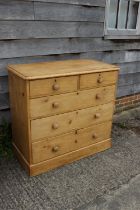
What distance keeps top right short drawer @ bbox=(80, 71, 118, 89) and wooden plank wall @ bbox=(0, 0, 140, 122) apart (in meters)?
0.64

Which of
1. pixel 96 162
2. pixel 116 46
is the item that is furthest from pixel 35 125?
pixel 116 46


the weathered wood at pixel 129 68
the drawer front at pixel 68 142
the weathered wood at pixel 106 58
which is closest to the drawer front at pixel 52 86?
the drawer front at pixel 68 142

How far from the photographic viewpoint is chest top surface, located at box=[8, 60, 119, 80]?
2.12 metres

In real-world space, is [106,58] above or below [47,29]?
below

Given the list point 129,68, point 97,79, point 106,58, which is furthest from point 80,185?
point 129,68

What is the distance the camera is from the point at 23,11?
2.46m

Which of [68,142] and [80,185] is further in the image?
[68,142]

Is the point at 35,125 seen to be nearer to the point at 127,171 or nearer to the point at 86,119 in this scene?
the point at 86,119

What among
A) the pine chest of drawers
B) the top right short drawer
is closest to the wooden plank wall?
the pine chest of drawers

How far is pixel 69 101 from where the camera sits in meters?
2.37

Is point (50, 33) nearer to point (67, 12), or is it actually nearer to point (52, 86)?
point (67, 12)

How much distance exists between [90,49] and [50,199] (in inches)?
75.2

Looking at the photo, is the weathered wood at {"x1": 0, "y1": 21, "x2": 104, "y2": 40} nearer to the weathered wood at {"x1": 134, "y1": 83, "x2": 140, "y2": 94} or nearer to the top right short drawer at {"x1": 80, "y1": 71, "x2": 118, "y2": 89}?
the top right short drawer at {"x1": 80, "y1": 71, "x2": 118, "y2": 89}

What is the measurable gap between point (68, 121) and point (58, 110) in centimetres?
20
